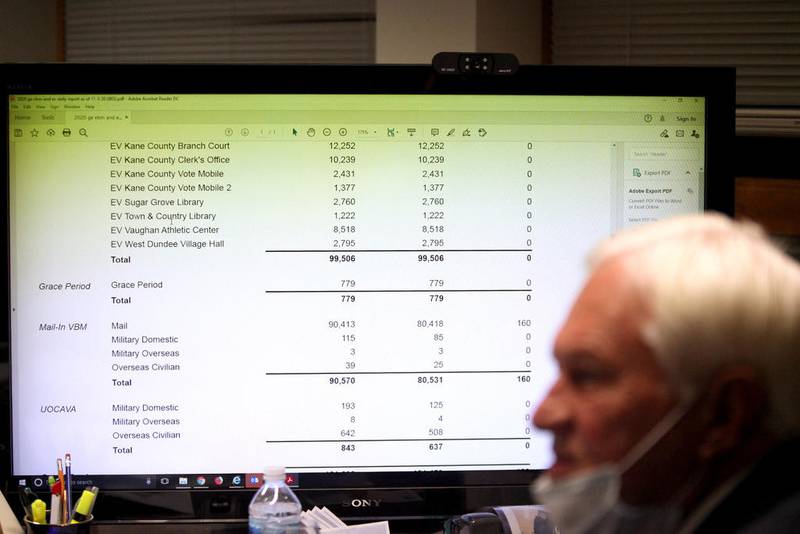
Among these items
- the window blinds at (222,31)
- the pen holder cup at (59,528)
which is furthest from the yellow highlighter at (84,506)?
the window blinds at (222,31)

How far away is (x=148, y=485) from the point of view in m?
1.25

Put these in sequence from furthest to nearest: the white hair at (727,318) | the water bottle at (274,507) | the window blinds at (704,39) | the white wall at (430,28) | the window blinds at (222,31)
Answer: the window blinds at (222,31)
the window blinds at (704,39)
the white wall at (430,28)
the water bottle at (274,507)
the white hair at (727,318)

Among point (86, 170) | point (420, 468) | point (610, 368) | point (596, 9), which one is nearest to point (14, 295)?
point (86, 170)

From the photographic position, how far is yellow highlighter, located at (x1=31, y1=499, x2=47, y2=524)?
123 centimetres

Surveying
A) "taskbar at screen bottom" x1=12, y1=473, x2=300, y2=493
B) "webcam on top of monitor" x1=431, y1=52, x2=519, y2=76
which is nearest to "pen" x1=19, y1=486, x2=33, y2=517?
"taskbar at screen bottom" x1=12, y1=473, x2=300, y2=493

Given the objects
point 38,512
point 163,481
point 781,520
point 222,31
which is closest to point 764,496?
point 781,520

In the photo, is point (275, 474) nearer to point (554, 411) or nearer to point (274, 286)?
point (274, 286)

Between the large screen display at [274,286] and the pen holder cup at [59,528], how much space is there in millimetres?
56

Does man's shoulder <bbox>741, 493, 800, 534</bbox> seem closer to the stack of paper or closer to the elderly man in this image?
the elderly man

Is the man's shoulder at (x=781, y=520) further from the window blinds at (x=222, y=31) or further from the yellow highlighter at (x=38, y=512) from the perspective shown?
the window blinds at (x=222, y=31)

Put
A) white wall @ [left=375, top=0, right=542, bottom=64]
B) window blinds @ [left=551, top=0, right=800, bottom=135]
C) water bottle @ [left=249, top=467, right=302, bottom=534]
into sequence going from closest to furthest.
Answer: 1. water bottle @ [left=249, top=467, right=302, bottom=534]
2. white wall @ [left=375, top=0, right=542, bottom=64]
3. window blinds @ [left=551, top=0, right=800, bottom=135]

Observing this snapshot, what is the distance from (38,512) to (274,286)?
421mm

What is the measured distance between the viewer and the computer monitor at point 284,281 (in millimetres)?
1255

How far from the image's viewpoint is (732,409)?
2.14ft
